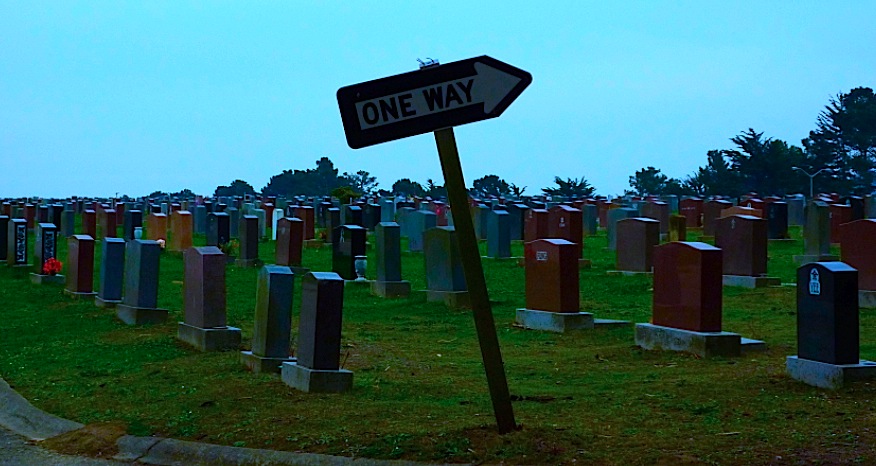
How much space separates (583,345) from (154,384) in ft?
17.2

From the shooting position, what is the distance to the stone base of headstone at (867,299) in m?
17.0

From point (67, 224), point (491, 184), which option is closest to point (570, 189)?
point (491, 184)

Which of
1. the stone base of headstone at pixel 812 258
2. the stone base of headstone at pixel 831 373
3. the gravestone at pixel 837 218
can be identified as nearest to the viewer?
the stone base of headstone at pixel 831 373

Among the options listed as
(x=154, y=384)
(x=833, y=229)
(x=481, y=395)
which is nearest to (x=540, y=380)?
(x=481, y=395)

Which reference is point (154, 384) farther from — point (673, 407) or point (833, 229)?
point (833, 229)

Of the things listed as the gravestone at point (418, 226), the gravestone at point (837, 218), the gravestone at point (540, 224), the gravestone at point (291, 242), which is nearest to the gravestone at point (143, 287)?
the gravestone at point (291, 242)

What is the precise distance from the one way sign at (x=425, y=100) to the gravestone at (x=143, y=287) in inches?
364

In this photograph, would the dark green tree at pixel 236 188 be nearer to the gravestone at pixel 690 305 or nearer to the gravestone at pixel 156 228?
the gravestone at pixel 156 228

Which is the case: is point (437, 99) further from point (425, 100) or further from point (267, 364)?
point (267, 364)

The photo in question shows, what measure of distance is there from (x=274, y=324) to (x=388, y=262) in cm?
901

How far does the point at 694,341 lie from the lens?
42.1ft

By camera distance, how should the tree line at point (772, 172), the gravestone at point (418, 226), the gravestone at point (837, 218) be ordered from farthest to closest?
the tree line at point (772, 172) < the gravestone at point (837, 218) < the gravestone at point (418, 226)

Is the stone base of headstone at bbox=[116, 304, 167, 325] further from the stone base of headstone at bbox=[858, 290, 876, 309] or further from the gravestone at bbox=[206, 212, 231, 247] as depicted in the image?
the gravestone at bbox=[206, 212, 231, 247]

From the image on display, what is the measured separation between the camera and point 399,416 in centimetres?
940
